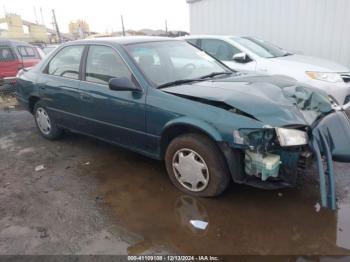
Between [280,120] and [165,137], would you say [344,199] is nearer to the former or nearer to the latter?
[280,120]

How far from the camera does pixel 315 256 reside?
8.64 ft

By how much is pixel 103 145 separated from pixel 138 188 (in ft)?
5.54

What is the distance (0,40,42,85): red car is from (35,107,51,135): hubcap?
4936 mm

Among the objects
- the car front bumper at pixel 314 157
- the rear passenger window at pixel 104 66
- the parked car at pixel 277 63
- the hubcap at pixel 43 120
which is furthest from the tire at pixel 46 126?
the parked car at pixel 277 63

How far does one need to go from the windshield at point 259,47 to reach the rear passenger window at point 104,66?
3.49 m

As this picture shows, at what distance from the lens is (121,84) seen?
3.66 meters

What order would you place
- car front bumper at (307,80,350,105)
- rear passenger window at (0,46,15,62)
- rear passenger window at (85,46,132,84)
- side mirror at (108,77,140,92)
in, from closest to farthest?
1. side mirror at (108,77,140,92)
2. rear passenger window at (85,46,132,84)
3. car front bumper at (307,80,350,105)
4. rear passenger window at (0,46,15,62)

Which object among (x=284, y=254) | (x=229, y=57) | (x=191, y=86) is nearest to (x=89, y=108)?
(x=191, y=86)

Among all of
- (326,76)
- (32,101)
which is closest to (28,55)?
(32,101)

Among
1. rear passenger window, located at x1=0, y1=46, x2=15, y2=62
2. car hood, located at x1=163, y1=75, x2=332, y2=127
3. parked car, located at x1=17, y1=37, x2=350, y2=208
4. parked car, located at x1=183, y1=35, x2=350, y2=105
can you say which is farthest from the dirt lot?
rear passenger window, located at x1=0, y1=46, x2=15, y2=62

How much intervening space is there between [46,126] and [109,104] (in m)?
2.00

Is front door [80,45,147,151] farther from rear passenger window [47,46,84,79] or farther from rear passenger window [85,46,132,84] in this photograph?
rear passenger window [47,46,84,79]

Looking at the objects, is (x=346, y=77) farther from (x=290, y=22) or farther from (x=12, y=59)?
(x=12, y=59)

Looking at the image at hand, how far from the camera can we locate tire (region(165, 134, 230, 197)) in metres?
3.27
